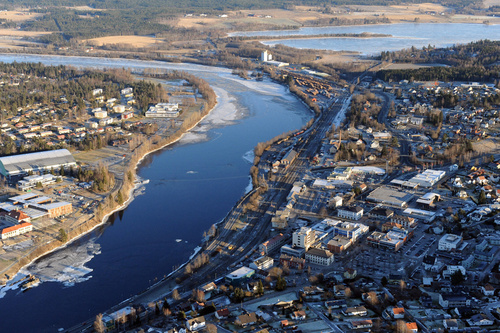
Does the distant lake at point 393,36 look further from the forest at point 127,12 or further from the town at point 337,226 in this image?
the town at point 337,226

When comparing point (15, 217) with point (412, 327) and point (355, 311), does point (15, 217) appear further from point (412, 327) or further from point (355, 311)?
point (412, 327)

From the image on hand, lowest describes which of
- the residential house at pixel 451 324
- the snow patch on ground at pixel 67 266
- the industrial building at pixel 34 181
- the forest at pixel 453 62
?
the snow patch on ground at pixel 67 266

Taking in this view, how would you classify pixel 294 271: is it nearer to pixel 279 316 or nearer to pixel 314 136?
pixel 279 316

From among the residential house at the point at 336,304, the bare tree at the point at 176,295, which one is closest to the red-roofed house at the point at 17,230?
the bare tree at the point at 176,295

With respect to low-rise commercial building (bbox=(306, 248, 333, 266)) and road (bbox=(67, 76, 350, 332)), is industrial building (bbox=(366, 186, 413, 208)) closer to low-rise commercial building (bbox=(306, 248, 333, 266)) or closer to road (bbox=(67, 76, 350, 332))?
road (bbox=(67, 76, 350, 332))

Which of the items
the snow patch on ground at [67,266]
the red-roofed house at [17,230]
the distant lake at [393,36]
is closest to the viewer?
the snow patch on ground at [67,266]

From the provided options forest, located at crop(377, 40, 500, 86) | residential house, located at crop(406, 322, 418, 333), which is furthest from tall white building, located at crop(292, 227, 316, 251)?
forest, located at crop(377, 40, 500, 86)

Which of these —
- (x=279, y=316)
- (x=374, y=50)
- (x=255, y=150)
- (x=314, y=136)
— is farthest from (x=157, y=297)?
(x=374, y=50)

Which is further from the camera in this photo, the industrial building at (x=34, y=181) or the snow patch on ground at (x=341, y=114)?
the snow patch on ground at (x=341, y=114)
